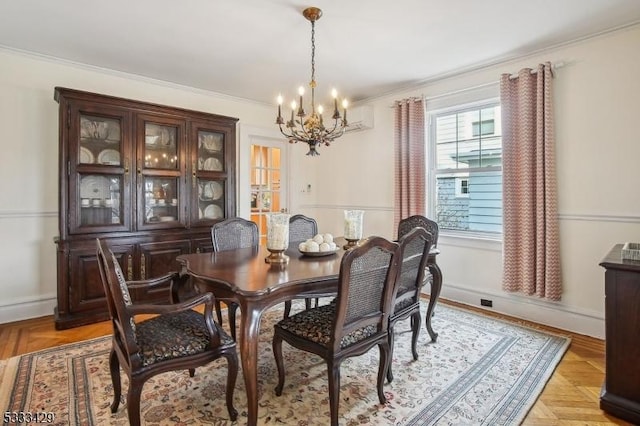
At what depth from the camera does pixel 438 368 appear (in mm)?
2383

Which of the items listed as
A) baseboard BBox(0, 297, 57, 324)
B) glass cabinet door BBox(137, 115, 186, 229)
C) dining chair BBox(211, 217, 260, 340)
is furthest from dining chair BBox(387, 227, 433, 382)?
baseboard BBox(0, 297, 57, 324)

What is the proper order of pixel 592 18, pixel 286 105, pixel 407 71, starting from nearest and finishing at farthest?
pixel 592 18 → pixel 407 71 → pixel 286 105

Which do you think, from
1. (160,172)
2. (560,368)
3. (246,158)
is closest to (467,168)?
(560,368)

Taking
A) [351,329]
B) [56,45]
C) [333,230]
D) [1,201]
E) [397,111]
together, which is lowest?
[351,329]

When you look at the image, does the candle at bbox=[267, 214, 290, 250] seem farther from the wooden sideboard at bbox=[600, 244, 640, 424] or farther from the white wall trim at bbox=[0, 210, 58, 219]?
the white wall trim at bbox=[0, 210, 58, 219]

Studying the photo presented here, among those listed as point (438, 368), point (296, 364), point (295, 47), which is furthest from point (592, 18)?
point (296, 364)

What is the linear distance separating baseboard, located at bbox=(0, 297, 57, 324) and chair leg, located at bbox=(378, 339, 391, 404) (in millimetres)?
3387

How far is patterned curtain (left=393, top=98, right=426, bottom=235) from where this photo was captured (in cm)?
405

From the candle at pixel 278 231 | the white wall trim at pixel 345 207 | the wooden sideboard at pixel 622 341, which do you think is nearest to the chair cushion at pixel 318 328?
the candle at pixel 278 231

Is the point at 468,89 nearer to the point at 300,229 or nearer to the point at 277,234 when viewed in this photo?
the point at 300,229

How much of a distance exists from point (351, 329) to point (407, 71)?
3020 millimetres

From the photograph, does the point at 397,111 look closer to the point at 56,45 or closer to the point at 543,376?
the point at 543,376

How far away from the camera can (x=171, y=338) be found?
67.9 inches

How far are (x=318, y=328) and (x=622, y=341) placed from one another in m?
1.69
